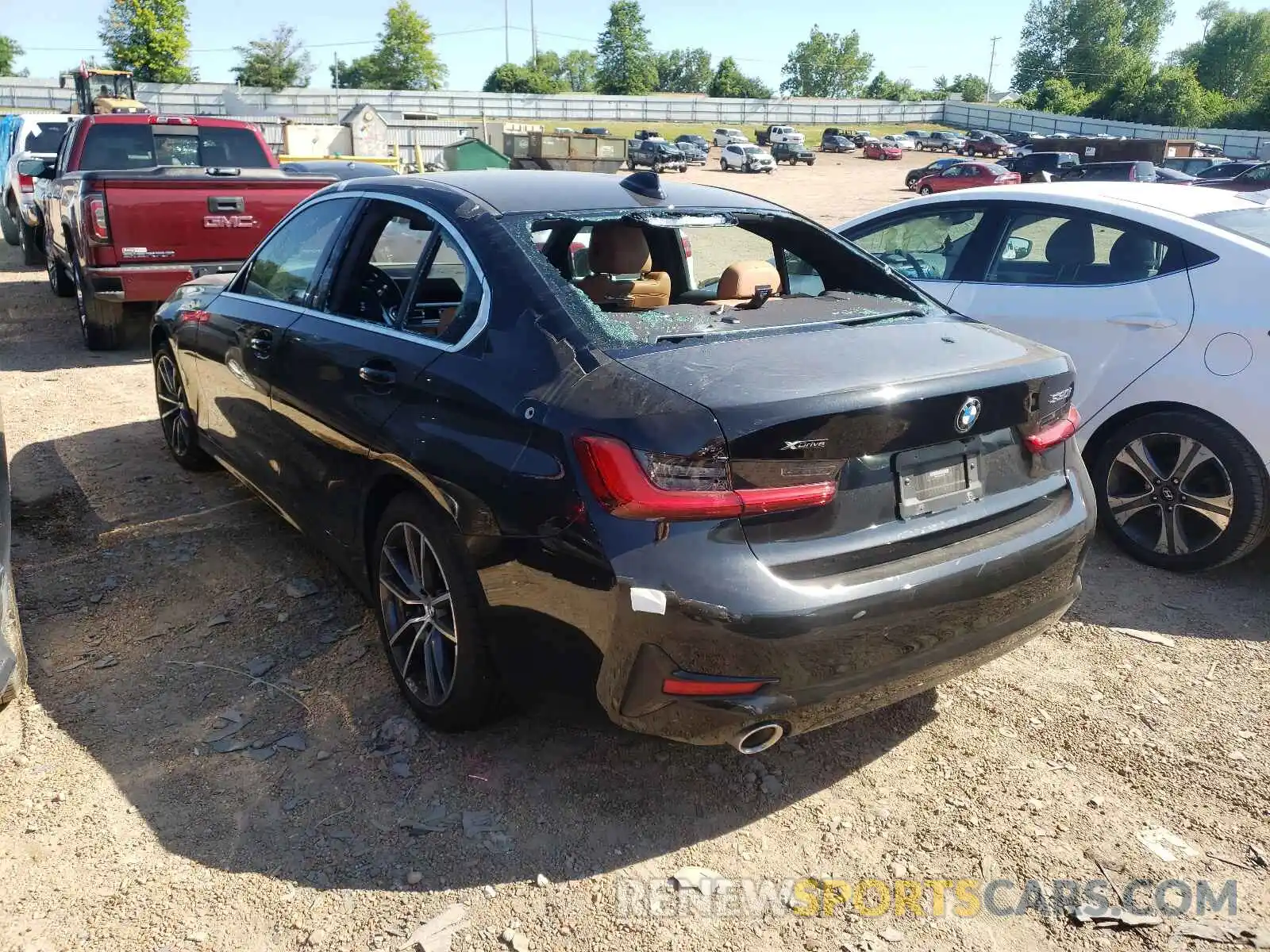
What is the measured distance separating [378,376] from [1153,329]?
11.1 ft

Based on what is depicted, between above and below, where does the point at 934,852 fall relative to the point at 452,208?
below

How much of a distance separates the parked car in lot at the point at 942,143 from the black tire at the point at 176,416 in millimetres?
65535

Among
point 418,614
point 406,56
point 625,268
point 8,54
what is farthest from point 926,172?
point 8,54

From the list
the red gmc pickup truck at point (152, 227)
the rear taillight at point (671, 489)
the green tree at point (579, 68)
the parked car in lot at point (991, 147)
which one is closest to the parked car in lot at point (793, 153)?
the parked car in lot at point (991, 147)

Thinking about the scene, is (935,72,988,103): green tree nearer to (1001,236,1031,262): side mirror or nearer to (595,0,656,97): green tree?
(595,0,656,97): green tree

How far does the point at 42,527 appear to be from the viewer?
4.85 m

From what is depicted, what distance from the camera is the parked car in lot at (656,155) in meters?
46.6

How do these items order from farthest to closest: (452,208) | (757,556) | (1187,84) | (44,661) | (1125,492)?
(1187,84) < (1125,492) < (44,661) < (452,208) < (757,556)

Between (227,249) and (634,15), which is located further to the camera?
(634,15)

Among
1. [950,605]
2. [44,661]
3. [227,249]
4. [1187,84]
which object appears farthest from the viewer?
[1187,84]

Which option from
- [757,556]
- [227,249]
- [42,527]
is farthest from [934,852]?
[227,249]

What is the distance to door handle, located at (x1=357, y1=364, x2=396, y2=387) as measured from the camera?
3175mm

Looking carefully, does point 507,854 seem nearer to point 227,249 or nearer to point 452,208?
point 452,208

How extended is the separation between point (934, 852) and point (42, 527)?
4283mm
